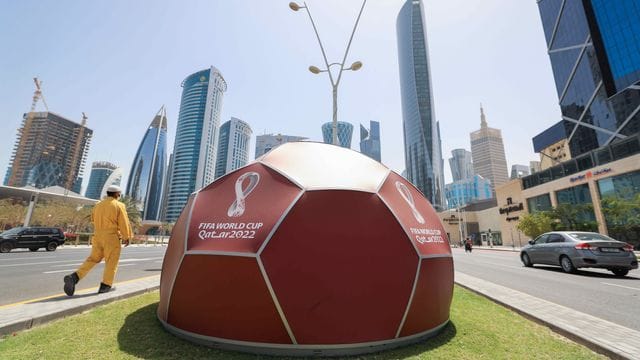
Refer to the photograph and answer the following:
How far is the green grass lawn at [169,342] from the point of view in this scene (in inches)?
112

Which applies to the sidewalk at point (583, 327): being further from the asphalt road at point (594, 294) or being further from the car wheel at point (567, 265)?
the car wheel at point (567, 265)

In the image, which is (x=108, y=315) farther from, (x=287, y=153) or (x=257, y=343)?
(x=287, y=153)

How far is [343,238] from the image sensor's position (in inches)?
Answer: 121

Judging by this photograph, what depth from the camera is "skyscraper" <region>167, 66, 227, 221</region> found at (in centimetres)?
13438

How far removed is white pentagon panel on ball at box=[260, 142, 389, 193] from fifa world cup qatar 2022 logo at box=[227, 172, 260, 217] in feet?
0.93

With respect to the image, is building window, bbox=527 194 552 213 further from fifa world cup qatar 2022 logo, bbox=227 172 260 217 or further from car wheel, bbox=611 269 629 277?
fifa world cup qatar 2022 logo, bbox=227 172 260 217

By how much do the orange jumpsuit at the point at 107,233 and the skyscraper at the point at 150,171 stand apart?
521 feet

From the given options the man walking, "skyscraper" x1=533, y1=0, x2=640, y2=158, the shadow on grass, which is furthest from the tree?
the man walking

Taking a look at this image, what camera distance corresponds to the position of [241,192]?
3660 mm

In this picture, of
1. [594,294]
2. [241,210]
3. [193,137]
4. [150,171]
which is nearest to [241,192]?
[241,210]

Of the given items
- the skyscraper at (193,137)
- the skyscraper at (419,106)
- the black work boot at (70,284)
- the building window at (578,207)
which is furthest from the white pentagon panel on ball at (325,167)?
the skyscraper at (419,106)

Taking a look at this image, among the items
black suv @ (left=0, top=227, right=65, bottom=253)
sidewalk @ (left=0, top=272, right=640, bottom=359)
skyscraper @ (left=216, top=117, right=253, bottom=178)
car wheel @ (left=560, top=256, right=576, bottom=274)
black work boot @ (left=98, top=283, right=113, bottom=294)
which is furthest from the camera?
skyscraper @ (left=216, top=117, right=253, bottom=178)

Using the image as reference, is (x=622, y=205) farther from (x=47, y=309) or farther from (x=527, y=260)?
(x=47, y=309)

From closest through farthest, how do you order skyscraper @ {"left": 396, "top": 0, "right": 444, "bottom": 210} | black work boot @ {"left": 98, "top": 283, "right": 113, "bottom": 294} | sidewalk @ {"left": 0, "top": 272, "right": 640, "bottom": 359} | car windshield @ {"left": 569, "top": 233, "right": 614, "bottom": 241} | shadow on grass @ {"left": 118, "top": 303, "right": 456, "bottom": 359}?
shadow on grass @ {"left": 118, "top": 303, "right": 456, "bottom": 359} < sidewalk @ {"left": 0, "top": 272, "right": 640, "bottom": 359} < black work boot @ {"left": 98, "top": 283, "right": 113, "bottom": 294} < car windshield @ {"left": 569, "top": 233, "right": 614, "bottom": 241} < skyscraper @ {"left": 396, "top": 0, "right": 444, "bottom": 210}
